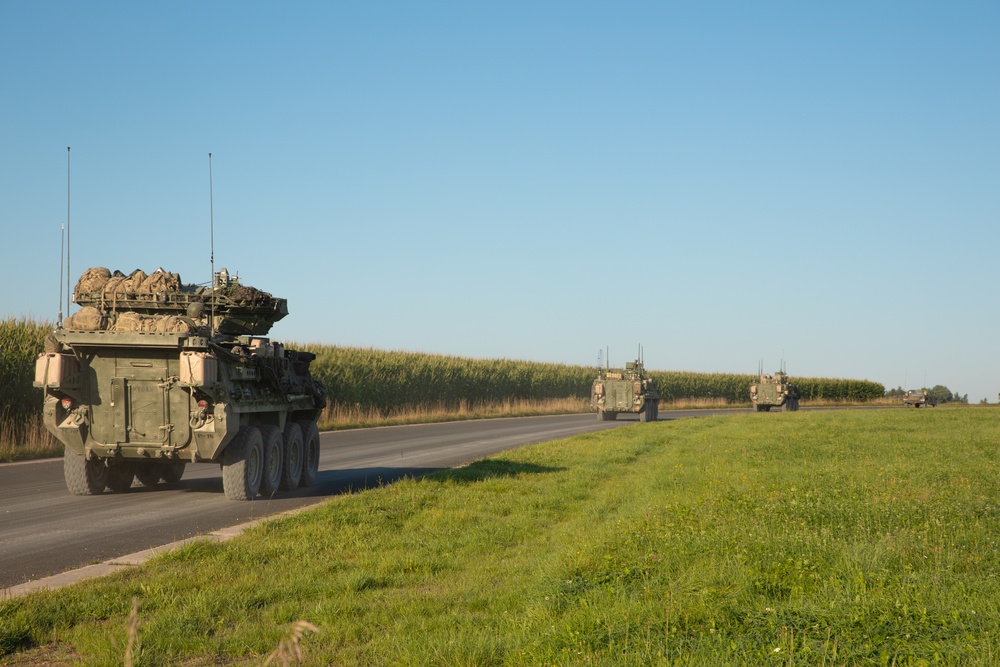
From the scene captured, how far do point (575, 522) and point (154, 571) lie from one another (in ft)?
16.4

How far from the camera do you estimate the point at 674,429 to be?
1187 inches

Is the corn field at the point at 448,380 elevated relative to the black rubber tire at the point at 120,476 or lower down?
elevated

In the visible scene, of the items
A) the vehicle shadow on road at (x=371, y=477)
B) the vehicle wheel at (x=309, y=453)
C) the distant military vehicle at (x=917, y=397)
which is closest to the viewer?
the vehicle shadow on road at (x=371, y=477)

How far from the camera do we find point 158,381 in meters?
13.2

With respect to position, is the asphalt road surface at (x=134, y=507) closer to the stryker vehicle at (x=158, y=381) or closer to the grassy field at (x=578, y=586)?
the stryker vehicle at (x=158, y=381)

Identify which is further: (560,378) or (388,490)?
(560,378)

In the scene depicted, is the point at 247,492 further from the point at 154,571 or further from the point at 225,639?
the point at 225,639

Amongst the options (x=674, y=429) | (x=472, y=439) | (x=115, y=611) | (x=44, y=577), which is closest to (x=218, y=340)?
(x=44, y=577)

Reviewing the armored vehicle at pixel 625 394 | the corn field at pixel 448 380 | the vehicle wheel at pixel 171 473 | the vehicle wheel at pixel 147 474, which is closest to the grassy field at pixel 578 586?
the vehicle wheel at pixel 147 474

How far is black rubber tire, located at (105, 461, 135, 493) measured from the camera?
14.6 meters

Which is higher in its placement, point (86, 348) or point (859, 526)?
point (86, 348)

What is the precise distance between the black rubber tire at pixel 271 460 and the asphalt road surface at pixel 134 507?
9.9 inches

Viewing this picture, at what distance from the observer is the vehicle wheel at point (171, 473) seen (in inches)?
630

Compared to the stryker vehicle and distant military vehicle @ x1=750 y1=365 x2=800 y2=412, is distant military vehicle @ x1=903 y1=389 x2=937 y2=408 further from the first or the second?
the stryker vehicle
